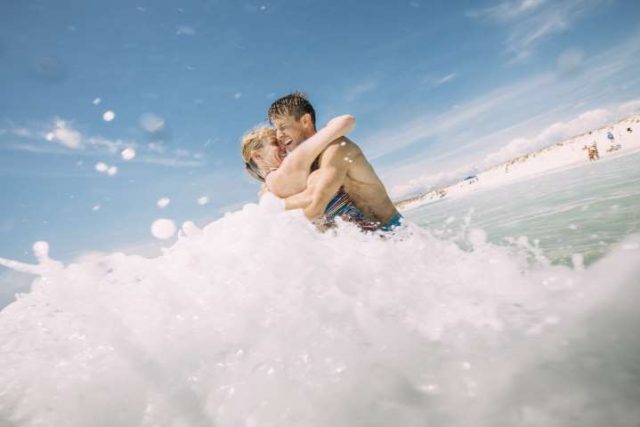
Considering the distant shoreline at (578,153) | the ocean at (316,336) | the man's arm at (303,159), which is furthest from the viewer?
the distant shoreline at (578,153)

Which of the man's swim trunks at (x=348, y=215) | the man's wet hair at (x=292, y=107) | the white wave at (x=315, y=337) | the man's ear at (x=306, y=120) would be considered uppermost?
the man's wet hair at (x=292, y=107)

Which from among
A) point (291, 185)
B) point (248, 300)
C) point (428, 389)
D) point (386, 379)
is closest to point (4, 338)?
point (248, 300)

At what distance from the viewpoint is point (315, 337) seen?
216 centimetres

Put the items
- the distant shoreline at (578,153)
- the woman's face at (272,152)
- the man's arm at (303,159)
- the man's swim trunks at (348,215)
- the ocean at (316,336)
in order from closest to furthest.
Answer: the ocean at (316,336), the man's arm at (303,159), the man's swim trunks at (348,215), the woman's face at (272,152), the distant shoreline at (578,153)

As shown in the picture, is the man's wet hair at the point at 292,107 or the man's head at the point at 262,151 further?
the man's head at the point at 262,151

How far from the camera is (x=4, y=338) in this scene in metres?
2.68

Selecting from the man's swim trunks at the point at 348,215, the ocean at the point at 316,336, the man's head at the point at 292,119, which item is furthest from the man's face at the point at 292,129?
Answer: the ocean at the point at 316,336

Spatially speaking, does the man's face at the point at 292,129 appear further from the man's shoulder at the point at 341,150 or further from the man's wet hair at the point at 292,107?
the man's shoulder at the point at 341,150

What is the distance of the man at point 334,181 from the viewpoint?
352cm

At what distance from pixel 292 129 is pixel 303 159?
0.73 meters

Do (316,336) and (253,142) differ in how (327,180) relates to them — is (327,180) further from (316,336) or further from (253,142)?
(316,336)

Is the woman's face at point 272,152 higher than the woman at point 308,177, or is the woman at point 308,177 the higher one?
the woman's face at point 272,152

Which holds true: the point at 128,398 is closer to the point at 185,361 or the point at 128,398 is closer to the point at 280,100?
the point at 185,361

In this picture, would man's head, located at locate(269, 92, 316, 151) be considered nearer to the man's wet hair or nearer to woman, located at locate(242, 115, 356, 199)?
the man's wet hair
